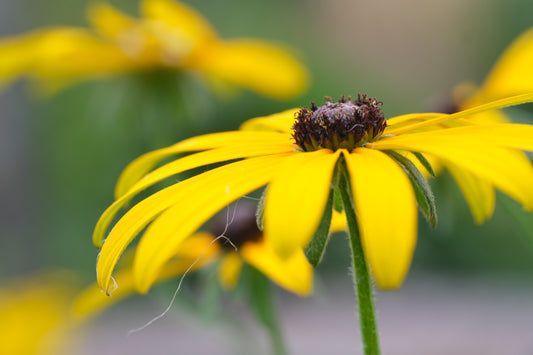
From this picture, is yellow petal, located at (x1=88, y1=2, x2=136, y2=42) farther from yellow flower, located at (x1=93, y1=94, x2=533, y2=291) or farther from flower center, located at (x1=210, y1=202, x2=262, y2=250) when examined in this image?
yellow flower, located at (x1=93, y1=94, x2=533, y2=291)

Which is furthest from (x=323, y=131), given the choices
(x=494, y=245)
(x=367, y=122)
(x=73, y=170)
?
(x=73, y=170)

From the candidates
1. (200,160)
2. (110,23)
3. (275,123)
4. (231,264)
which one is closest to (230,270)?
(231,264)

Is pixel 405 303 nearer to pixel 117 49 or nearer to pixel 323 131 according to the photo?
pixel 117 49

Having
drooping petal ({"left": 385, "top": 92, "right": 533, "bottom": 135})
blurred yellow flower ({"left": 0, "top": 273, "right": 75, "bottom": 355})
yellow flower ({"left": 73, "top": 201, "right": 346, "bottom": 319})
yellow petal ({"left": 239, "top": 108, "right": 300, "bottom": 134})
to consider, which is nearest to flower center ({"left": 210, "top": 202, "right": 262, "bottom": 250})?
yellow flower ({"left": 73, "top": 201, "right": 346, "bottom": 319})

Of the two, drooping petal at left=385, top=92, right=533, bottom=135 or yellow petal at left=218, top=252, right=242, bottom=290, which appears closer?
drooping petal at left=385, top=92, right=533, bottom=135

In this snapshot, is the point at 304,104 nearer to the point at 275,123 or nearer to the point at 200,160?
the point at 275,123

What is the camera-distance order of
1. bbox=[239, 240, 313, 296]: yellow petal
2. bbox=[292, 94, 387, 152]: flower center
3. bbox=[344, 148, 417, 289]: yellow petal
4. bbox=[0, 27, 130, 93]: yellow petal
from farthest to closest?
bbox=[0, 27, 130, 93]: yellow petal → bbox=[239, 240, 313, 296]: yellow petal → bbox=[292, 94, 387, 152]: flower center → bbox=[344, 148, 417, 289]: yellow petal
